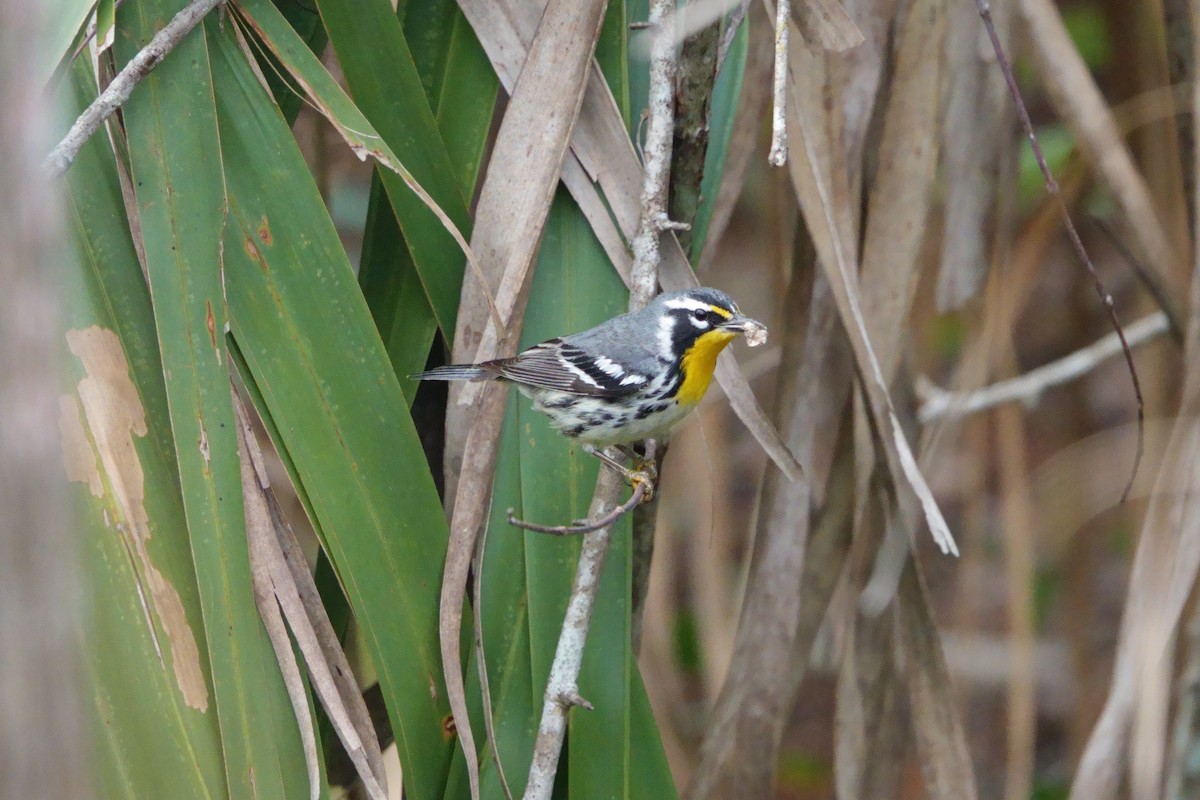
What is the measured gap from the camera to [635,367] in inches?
99.3

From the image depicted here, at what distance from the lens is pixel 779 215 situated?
2865 mm

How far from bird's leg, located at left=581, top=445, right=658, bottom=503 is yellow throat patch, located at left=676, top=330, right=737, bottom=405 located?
0.18 metres

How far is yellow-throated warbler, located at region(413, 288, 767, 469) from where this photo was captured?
213 centimetres

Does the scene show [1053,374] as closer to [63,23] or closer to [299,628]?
[299,628]

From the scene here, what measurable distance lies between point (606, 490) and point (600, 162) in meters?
0.60

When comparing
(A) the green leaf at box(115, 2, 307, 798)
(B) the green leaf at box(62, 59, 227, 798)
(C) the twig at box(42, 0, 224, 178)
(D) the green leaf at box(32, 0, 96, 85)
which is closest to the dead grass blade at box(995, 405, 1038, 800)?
(A) the green leaf at box(115, 2, 307, 798)

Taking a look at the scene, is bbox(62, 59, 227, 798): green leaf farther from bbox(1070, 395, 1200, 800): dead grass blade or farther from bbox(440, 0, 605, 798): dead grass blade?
bbox(1070, 395, 1200, 800): dead grass blade

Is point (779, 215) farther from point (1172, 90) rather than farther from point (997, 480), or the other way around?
point (997, 480)

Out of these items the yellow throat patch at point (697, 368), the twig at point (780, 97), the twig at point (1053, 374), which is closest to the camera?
the twig at point (780, 97)

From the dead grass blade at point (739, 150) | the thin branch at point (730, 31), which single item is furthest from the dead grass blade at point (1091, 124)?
the thin branch at point (730, 31)

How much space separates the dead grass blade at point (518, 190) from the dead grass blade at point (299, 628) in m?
0.31

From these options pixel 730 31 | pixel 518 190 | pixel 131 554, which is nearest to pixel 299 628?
pixel 131 554

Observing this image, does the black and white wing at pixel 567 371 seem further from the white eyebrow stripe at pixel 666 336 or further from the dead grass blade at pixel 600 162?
the dead grass blade at pixel 600 162

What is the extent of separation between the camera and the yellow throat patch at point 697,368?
2502 mm
